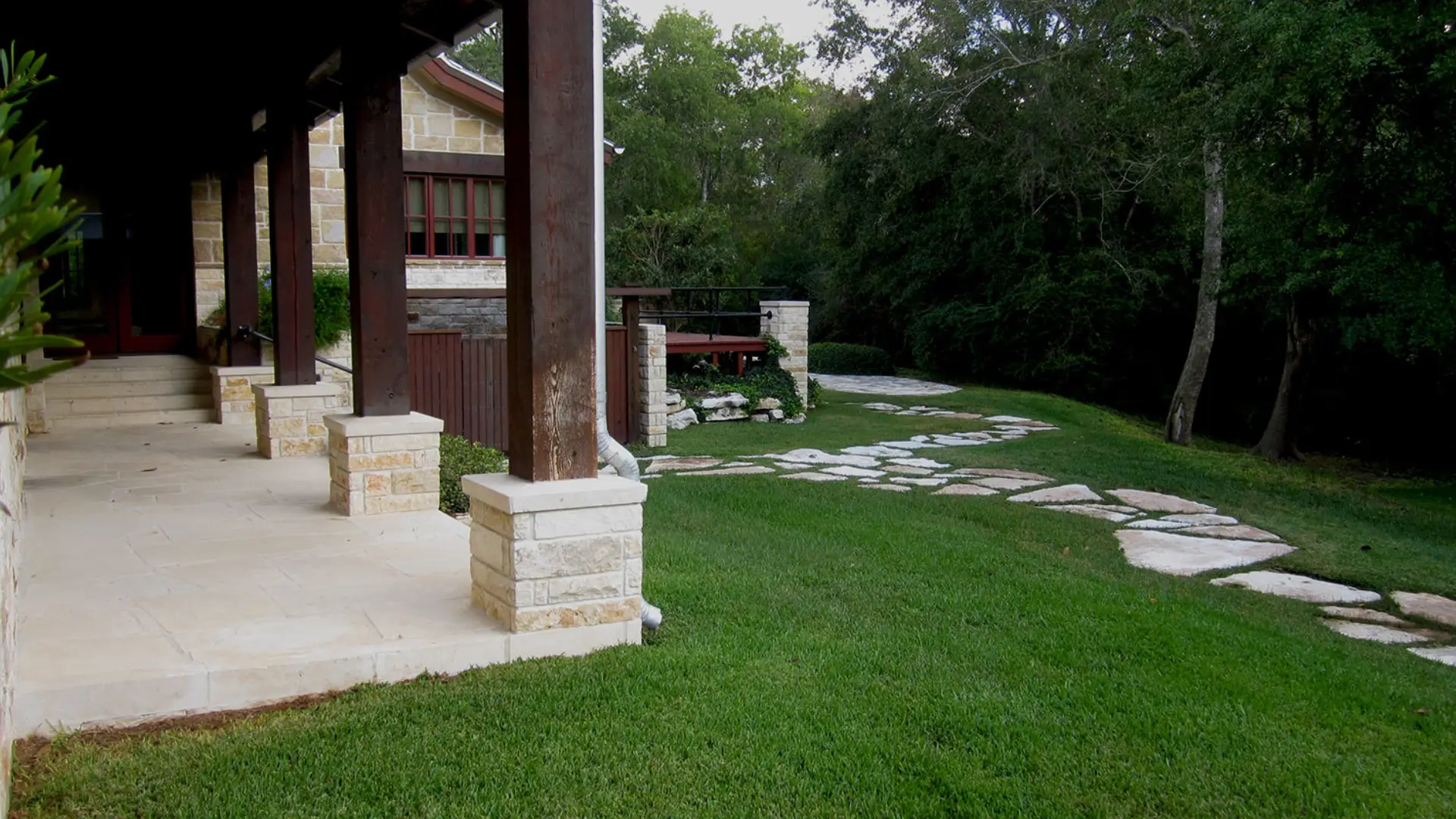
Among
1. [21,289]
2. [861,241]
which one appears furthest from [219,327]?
[861,241]

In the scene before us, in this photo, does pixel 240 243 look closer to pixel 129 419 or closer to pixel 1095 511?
pixel 129 419

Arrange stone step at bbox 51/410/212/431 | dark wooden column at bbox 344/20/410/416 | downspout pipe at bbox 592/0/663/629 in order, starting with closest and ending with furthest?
downspout pipe at bbox 592/0/663/629, dark wooden column at bbox 344/20/410/416, stone step at bbox 51/410/212/431

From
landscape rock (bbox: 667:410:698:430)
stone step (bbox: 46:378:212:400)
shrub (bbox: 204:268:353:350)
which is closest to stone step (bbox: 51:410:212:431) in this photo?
stone step (bbox: 46:378:212:400)

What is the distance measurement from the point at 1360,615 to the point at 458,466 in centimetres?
541

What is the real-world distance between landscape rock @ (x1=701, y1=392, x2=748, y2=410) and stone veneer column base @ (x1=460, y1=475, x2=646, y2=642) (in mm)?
9422

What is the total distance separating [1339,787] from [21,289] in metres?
3.40

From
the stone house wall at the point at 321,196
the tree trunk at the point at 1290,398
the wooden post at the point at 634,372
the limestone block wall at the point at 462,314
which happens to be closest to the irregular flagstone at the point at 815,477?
the wooden post at the point at 634,372

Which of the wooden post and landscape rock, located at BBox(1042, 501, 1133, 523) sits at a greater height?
the wooden post

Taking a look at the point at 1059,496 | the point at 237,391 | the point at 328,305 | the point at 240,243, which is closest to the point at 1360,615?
the point at 1059,496

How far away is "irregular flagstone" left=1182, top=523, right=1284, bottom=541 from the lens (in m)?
6.70

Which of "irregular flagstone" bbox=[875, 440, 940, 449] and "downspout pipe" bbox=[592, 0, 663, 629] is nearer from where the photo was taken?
"downspout pipe" bbox=[592, 0, 663, 629]

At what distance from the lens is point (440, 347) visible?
10602 millimetres

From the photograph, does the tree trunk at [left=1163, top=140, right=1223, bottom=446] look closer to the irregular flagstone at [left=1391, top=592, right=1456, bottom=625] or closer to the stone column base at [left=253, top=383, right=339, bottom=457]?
the irregular flagstone at [left=1391, top=592, right=1456, bottom=625]

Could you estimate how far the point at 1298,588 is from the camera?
5516mm
